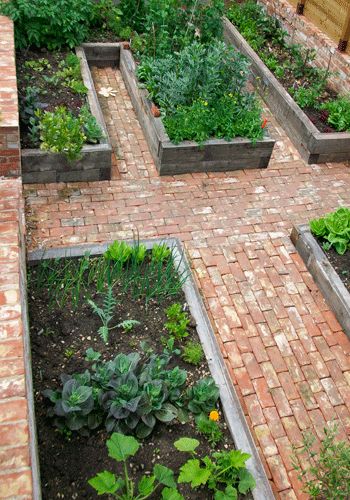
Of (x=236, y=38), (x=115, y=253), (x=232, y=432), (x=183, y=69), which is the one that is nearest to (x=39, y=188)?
(x=115, y=253)

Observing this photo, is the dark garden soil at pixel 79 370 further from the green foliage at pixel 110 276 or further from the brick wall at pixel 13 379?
the brick wall at pixel 13 379

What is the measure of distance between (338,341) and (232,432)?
166cm

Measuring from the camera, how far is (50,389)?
11.9ft

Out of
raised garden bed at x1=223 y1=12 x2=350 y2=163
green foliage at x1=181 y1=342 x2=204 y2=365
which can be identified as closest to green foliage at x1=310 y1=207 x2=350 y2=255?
raised garden bed at x1=223 y1=12 x2=350 y2=163

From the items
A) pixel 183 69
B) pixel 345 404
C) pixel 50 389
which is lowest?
pixel 345 404

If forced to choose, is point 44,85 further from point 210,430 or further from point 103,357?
point 210,430

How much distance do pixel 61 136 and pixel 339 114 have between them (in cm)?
380

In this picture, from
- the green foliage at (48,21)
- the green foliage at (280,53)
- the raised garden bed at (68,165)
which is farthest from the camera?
the green foliage at (280,53)

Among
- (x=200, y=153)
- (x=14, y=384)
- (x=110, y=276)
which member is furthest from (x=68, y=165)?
(x=14, y=384)

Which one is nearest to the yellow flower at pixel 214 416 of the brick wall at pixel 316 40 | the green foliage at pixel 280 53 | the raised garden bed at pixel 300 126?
the raised garden bed at pixel 300 126

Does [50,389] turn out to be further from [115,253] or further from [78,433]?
[115,253]

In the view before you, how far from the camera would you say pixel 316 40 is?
8.23 m

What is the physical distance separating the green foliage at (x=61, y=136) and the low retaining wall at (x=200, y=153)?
3.32ft

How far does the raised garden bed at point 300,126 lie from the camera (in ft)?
22.4
